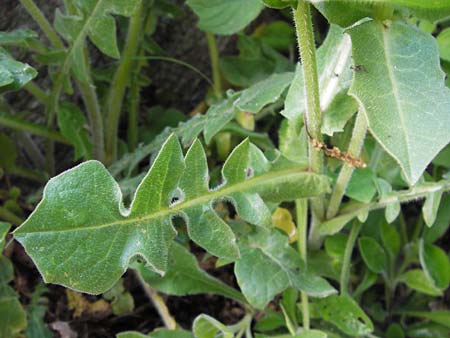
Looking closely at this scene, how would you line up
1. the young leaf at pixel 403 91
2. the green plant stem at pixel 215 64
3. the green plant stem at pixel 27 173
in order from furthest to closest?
1. the green plant stem at pixel 215 64
2. the green plant stem at pixel 27 173
3. the young leaf at pixel 403 91

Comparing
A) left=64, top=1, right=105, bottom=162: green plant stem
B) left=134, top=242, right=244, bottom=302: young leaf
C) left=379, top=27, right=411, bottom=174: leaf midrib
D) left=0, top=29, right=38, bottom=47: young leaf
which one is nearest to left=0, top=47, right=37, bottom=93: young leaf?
left=0, top=29, right=38, bottom=47: young leaf

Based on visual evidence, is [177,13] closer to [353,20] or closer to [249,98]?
[249,98]

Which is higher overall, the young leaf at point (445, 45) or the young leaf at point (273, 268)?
the young leaf at point (445, 45)

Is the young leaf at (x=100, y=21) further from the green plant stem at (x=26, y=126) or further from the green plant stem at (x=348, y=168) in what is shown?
the green plant stem at (x=348, y=168)

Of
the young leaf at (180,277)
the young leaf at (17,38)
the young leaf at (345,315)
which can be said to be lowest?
the young leaf at (345,315)

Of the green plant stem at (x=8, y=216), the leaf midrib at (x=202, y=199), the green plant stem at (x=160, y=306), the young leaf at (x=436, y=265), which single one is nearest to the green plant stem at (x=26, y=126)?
the green plant stem at (x=8, y=216)

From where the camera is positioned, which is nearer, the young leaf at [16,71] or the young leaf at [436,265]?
the young leaf at [16,71]

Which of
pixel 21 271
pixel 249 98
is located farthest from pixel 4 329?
pixel 249 98
